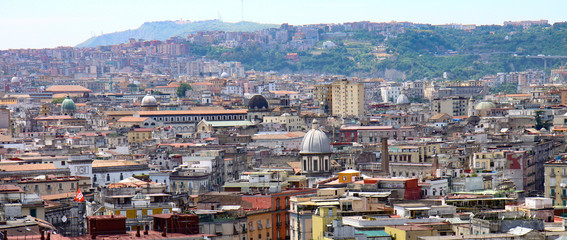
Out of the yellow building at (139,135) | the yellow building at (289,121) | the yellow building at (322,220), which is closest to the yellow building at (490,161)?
the yellow building at (322,220)

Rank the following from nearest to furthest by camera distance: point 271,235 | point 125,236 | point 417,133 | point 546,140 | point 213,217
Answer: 1. point 125,236
2. point 213,217
3. point 271,235
4. point 546,140
5. point 417,133

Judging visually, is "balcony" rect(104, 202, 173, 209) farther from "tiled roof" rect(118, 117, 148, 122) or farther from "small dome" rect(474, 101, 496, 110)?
"small dome" rect(474, 101, 496, 110)

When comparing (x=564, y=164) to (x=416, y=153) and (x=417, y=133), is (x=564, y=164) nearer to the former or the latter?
(x=416, y=153)

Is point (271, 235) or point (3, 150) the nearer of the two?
point (271, 235)

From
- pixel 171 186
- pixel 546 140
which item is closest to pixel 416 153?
pixel 546 140

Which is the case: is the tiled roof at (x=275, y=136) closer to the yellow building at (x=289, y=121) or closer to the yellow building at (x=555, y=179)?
the yellow building at (x=289, y=121)

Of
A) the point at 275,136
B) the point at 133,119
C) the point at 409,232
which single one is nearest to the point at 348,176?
the point at 409,232

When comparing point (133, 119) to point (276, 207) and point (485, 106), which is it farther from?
point (276, 207)
